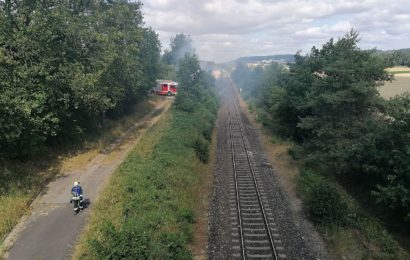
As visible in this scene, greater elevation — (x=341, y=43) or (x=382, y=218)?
(x=341, y=43)

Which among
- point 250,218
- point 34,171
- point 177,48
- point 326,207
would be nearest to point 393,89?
point 326,207

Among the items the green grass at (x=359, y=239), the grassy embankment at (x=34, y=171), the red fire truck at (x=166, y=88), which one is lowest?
the green grass at (x=359, y=239)

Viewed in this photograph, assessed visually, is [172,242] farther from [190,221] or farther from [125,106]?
[125,106]

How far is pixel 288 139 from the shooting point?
32.6 m

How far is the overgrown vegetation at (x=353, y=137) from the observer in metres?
16.7

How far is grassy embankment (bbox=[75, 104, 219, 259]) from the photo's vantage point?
12.2 metres

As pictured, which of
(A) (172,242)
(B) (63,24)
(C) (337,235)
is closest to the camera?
(A) (172,242)

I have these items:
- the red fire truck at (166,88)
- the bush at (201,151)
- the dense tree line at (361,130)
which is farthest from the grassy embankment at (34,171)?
the red fire truck at (166,88)

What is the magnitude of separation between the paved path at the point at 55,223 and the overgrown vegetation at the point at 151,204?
72 centimetres

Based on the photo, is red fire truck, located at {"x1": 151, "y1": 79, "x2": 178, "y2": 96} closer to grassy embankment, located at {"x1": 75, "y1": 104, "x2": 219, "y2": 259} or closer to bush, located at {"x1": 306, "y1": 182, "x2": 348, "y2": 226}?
grassy embankment, located at {"x1": 75, "y1": 104, "x2": 219, "y2": 259}

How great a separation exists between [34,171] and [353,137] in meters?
19.2

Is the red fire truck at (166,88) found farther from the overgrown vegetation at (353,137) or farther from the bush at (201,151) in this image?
the bush at (201,151)

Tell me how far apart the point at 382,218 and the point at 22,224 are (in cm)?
1641

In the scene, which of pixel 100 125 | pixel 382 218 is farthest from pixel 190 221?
pixel 100 125
